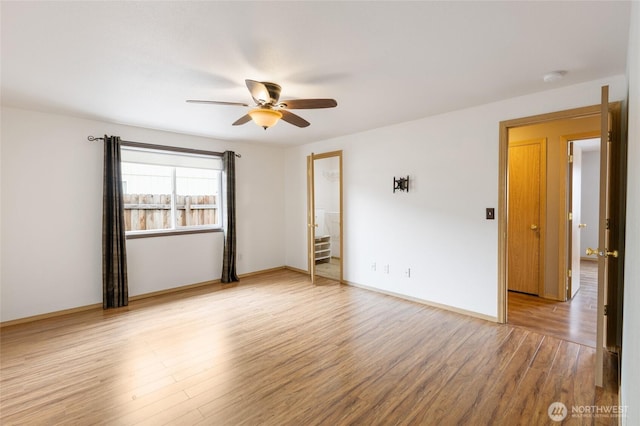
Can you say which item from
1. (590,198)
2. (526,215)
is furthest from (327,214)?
(590,198)

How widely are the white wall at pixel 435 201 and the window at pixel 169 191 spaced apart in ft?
7.51

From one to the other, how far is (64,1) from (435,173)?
12.3 feet

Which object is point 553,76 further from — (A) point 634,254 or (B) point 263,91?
(B) point 263,91

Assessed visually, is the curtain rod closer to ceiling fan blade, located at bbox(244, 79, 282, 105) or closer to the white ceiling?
the white ceiling

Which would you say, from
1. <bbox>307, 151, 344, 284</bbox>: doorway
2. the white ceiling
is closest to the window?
A: the white ceiling

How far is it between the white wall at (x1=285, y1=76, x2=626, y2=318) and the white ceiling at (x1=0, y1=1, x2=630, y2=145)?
0.99 ft

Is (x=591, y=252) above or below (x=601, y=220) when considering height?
below

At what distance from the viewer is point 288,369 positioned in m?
2.45

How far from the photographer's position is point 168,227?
4.73m

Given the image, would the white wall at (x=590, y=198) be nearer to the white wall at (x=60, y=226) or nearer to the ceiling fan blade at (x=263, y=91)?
the ceiling fan blade at (x=263, y=91)

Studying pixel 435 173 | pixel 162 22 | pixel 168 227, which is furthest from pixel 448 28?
pixel 168 227

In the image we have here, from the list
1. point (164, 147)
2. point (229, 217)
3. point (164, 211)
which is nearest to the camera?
point (164, 147)

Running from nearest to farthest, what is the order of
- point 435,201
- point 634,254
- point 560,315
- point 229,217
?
point 634,254 → point 560,315 → point 435,201 → point 229,217

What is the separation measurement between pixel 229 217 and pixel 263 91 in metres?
3.14
